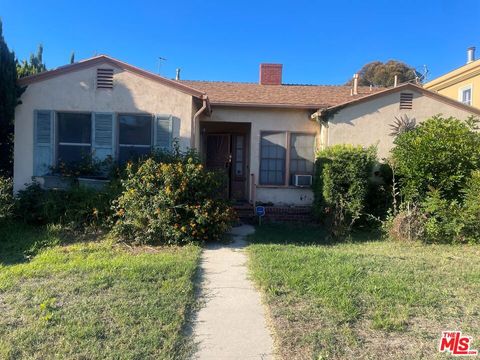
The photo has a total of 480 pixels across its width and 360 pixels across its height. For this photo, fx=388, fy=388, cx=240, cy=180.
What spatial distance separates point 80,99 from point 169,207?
370 centimetres

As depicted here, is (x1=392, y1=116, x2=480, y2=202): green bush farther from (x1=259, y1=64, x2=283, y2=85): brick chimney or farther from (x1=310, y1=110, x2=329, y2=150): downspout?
(x1=259, y1=64, x2=283, y2=85): brick chimney

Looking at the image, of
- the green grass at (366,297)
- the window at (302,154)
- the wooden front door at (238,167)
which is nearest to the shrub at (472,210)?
the green grass at (366,297)

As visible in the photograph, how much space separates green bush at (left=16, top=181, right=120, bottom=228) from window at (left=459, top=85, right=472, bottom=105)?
13.6m

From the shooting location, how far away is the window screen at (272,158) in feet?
36.0

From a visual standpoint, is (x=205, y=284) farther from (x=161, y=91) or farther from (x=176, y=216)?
(x=161, y=91)

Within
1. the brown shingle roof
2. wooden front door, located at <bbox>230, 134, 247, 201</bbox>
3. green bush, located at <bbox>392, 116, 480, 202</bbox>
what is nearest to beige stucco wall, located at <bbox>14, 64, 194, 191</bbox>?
the brown shingle roof

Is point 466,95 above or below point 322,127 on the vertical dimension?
above

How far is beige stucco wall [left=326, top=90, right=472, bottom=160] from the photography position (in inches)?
403

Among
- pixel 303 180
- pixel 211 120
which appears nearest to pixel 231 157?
pixel 211 120

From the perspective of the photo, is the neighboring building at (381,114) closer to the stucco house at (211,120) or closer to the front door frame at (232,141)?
the stucco house at (211,120)

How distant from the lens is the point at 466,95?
595 inches

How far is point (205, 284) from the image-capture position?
16.7 ft

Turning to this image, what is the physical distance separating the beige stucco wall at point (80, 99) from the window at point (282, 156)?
3.18m

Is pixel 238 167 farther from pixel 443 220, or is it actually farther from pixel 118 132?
pixel 443 220
